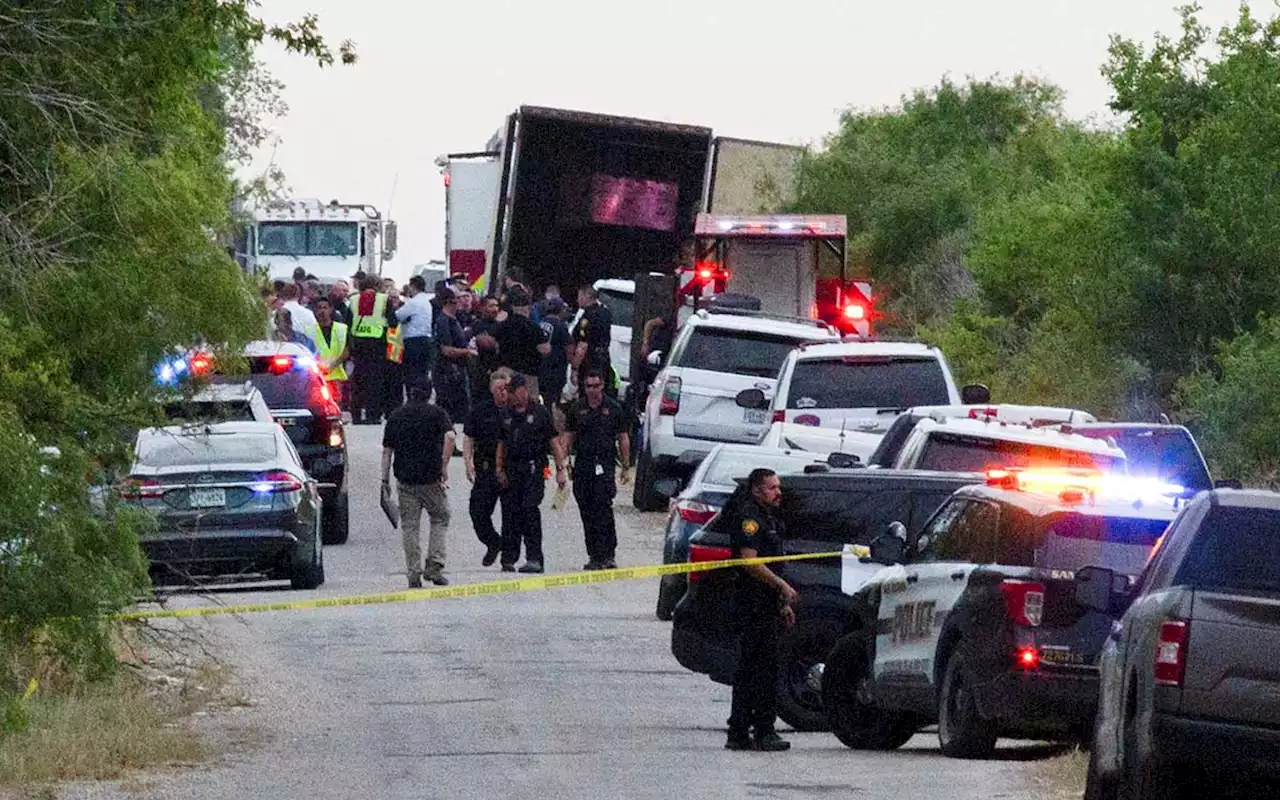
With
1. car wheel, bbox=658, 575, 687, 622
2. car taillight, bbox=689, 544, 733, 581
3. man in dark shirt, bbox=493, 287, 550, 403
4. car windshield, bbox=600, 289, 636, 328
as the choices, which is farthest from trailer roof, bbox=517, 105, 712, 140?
car taillight, bbox=689, 544, 733, 581

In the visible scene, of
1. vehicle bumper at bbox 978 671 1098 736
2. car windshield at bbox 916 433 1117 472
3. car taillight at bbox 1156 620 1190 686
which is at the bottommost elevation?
vehicle bumper at bbox 978 671 1098 736

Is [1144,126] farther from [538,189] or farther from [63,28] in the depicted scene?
[63,28]

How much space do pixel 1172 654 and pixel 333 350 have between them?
993 inches

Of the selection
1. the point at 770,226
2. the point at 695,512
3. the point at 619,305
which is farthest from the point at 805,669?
the point at 619,305

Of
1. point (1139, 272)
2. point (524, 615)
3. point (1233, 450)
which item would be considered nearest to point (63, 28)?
point (524, 615)

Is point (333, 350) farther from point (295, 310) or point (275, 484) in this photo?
point (275, 484)

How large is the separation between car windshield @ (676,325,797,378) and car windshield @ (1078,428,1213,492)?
270 inches

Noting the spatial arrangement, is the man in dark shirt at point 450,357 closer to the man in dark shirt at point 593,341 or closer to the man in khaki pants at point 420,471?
the man in dark shirt at point 593,341

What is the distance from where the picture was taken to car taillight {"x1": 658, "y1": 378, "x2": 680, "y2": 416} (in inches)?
1159

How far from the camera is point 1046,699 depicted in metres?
14.0

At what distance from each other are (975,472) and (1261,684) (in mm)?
8472

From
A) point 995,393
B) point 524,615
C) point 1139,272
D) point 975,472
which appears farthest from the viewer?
point 995,393

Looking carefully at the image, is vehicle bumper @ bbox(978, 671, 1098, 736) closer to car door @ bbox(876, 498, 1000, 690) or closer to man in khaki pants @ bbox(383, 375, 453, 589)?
car door @ bbox(876, 498, 1000, 690)

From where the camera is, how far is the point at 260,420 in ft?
84.4
